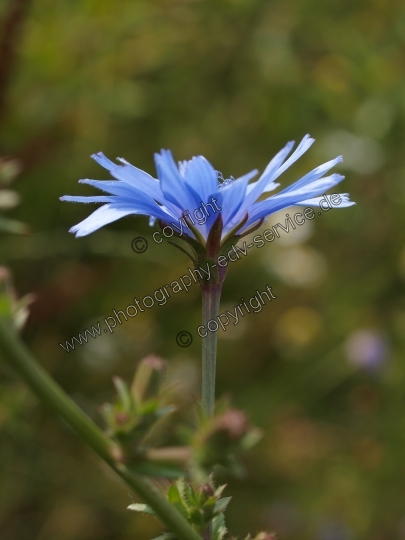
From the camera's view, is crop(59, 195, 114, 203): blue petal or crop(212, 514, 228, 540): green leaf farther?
crop(59, 195, 114, 203): blue petal

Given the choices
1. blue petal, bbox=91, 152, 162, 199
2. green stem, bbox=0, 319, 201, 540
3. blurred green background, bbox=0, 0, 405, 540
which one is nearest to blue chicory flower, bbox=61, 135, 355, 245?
blue petal, bbox=91, 152, 162, 199

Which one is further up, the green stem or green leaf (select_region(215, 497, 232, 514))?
the green stem

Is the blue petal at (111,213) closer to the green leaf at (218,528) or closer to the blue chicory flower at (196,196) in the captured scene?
the blue chicory flower at (196,196)

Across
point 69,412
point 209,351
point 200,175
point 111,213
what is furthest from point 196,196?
point 69,412

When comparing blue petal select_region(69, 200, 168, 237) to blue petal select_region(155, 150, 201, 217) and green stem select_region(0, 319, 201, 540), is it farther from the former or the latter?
green stem select_region(0, 319, 201, 540)

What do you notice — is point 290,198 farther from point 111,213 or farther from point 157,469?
point 157,469

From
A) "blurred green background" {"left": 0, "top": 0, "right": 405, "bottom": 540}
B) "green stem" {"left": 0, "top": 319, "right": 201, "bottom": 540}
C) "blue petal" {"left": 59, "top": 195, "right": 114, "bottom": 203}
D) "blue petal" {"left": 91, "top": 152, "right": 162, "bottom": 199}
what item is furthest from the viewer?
"blurred green background" {"left": 0, "top": 0, "right": 405, "bottom": 540}
